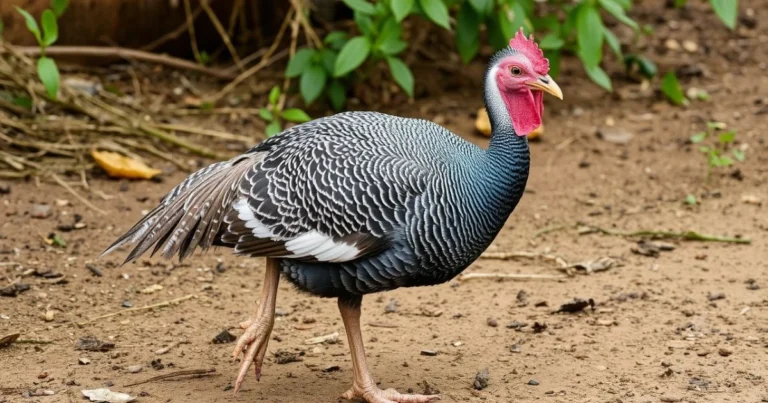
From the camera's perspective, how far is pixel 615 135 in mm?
8984

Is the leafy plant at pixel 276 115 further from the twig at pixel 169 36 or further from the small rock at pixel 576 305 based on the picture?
the small rock at pixel 576 305

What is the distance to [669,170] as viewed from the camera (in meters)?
8.38

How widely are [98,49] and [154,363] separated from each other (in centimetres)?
395

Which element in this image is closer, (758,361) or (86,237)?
(758,361)

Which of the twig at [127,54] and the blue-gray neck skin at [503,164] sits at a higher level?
the twig at [127,54]

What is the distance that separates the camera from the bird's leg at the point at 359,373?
515cm

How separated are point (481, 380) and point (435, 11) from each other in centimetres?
337

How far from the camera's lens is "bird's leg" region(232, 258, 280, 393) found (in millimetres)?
5059

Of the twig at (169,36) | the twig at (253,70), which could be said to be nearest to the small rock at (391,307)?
the twig at (253,70)

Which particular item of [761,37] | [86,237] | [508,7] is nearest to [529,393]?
[86,237]

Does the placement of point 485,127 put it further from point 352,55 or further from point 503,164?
point 503,164

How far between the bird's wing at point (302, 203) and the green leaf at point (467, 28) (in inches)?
141

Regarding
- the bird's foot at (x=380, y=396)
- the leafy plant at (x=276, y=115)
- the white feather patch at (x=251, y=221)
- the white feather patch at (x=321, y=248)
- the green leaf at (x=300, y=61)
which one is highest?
the green leaf at (x=300, y=61)

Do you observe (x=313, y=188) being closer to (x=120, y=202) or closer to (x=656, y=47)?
(x=120, y=202)
